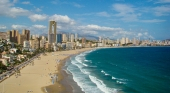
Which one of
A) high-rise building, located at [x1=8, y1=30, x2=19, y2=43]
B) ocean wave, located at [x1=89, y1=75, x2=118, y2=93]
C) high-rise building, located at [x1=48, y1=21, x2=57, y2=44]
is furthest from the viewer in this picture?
high-rise building, located at [x1=48, y1=21, x2=57, y2=44]

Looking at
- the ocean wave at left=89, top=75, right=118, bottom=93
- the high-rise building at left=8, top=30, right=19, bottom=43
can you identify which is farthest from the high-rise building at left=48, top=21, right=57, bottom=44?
the ocean wave at left=89, top=75, right=118, bottom=93

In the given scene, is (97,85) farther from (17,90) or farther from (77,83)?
(17,90)

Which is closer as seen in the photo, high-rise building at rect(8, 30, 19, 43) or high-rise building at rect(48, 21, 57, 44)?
high-rise building at rect(8, 30, 19, 43)

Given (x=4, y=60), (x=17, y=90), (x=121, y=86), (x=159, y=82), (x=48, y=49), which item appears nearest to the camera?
(x=17, y=90)

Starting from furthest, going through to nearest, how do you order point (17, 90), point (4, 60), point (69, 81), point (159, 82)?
point (4, 60) < point (69, 81) < point (159, 82) < point (17, 90)

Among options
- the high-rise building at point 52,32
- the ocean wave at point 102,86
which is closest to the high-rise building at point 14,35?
the high-rise building at point 52,32

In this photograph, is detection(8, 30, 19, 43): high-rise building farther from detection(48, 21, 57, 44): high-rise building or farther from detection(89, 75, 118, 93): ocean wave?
detection(89, 75, 118, 93): ocean wave

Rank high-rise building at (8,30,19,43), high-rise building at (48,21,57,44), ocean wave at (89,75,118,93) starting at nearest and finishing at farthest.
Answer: ocean wave at (89,75,118,93)
high-rise building at (8,30,19,43)
high-rise building at (48,21,57,44)

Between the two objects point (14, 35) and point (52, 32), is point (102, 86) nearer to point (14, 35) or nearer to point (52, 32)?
point (14, 35)

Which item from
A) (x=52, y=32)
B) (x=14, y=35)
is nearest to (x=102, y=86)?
(x=14, y=35)

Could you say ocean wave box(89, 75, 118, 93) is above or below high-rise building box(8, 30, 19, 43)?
below

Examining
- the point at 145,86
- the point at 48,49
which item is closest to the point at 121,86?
the point at 145,86
